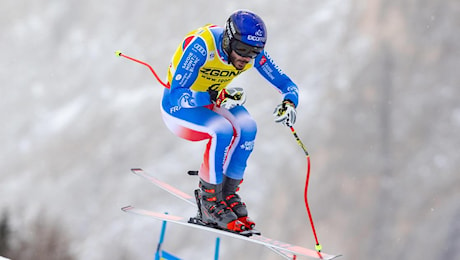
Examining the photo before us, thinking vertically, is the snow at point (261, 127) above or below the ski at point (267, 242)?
above

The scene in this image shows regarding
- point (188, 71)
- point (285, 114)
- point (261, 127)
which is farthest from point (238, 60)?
point (261, 127)

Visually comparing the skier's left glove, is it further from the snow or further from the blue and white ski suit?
the snow

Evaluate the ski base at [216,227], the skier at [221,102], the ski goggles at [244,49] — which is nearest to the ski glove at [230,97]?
the skier at [221,102]

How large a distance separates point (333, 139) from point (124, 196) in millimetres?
3388

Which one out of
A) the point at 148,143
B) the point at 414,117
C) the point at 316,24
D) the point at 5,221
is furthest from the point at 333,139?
the point at 5,221

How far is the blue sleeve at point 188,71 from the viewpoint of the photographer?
10.0 ft

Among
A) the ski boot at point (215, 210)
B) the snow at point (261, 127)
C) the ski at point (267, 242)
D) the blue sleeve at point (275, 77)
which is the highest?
the snow at point (261, 127)

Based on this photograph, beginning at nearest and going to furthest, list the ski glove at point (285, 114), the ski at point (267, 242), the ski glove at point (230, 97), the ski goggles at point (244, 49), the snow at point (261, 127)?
the ski at point (267, 242) → the ski goggles at point (244, 49) → the ski glove at point (285, 114) → the ski glove at point (230, 97) → the snow at point (261, 127)

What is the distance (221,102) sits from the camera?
3301 mm

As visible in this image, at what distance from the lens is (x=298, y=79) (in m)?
7.87

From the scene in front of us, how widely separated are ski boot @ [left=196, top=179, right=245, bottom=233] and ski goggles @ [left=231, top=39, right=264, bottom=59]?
0.77m

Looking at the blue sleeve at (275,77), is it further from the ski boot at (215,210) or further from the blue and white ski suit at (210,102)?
the ski boot at (215,210)

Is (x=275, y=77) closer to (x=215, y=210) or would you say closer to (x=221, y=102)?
(x=221, y=102)

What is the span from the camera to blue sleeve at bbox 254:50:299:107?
3.29m
